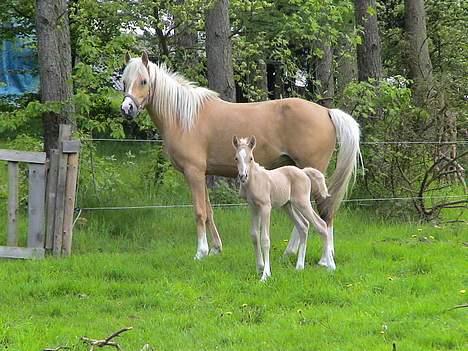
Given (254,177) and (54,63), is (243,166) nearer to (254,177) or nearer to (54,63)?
(254,177)

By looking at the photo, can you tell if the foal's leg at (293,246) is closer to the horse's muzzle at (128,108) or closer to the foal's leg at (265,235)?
the foal's leg at (265,235)

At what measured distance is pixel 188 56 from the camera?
43.2 ft

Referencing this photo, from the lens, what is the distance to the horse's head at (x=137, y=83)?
28.6 ft

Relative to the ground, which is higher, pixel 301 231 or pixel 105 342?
pixel 301 231

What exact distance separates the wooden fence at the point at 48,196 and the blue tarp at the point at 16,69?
9.62 m

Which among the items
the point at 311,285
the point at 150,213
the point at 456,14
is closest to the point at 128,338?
the point at 311,285

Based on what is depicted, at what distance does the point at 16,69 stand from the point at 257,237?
1406 cm

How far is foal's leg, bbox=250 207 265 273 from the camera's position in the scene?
7691 millimetres

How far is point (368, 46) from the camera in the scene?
1357cm

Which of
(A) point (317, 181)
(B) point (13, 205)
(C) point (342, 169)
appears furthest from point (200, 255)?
(B) point (13, 205)

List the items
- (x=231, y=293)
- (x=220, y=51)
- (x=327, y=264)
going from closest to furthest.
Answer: (x=231, y=293) < (x=327, y=264) < (x=220, y=51)

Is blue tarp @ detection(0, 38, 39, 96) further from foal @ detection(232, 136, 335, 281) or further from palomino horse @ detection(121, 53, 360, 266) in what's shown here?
foal @ detection(232, 136, 335, 281)

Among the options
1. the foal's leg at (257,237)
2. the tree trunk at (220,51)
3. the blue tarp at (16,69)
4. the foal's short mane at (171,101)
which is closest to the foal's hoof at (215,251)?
the foal's leg at (257,237)

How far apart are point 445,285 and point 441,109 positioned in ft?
16.2
